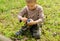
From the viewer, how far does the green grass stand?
14.8 feet

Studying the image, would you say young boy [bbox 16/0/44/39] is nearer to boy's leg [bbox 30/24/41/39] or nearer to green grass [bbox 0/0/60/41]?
boy's leg [bbox 30/24/41/39]

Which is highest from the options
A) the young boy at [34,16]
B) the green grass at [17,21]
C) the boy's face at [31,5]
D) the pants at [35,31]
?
the boy's face at [31,5]

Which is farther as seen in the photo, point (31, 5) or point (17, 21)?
point (17, 21)

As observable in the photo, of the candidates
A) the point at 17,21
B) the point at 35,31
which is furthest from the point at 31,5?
the point at 17,21

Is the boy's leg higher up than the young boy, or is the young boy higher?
the young boy

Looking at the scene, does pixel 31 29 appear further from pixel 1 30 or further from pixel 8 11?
pixel 8 11

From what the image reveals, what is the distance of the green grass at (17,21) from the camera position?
4.52 meters

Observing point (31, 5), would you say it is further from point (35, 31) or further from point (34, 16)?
point (35, 31)

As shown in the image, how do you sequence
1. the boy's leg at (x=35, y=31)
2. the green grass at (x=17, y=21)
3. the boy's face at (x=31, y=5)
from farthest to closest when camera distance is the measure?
the green grass at (x=17, y=21), the boy's leg at (x=35, y=31), the boy's face at (x=31, y=5)

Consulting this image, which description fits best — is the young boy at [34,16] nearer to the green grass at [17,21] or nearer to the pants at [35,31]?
the pants at [35,31]

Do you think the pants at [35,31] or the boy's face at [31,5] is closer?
the boy's face at [31,5]

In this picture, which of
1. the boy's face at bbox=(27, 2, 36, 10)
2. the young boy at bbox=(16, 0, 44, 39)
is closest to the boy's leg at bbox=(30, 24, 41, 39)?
the young boy at bbox=(16, 0, 44, 39)

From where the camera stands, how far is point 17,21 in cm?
495

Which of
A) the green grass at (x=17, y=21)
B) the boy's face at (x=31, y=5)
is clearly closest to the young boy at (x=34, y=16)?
the boy's face at (x=31, y=5)
